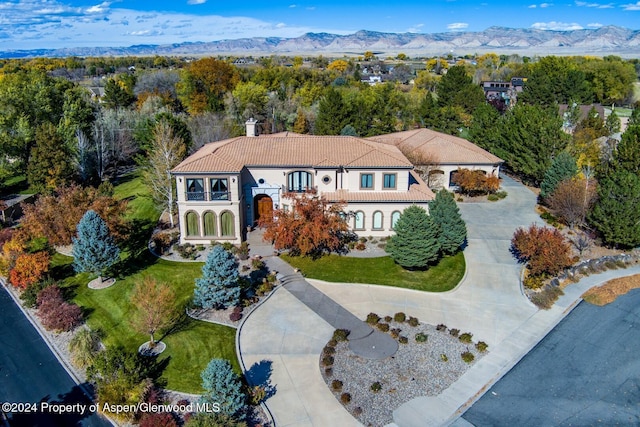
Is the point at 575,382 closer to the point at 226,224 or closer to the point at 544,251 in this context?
the point at 544,251

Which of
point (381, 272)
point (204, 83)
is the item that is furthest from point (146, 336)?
point (204, 83)

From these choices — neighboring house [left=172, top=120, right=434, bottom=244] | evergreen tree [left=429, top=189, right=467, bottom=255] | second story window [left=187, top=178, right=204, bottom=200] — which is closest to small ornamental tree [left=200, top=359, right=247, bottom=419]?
neighboring house [left=172, top=120, right=434, bottom=244]

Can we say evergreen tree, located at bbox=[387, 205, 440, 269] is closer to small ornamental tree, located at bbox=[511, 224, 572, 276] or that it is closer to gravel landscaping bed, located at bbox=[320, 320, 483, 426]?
small ornamental tree, located at bbox=[511, 224, 572, 276]

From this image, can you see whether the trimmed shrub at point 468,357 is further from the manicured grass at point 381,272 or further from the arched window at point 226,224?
the arched window at point 226,224

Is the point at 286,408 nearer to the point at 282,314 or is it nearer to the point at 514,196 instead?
the point at 282,314

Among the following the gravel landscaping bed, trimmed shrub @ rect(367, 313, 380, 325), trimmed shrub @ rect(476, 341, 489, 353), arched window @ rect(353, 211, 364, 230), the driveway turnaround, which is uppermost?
arched window @ rect(353, 211, 364, 230)

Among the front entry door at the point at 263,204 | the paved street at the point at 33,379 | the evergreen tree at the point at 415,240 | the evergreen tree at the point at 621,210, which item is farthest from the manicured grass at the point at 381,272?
the paved street at the point at 33,379
